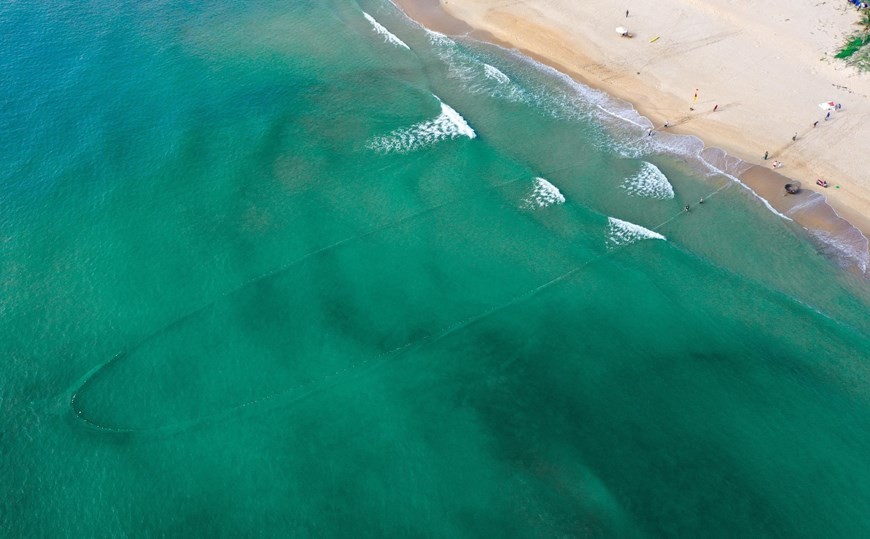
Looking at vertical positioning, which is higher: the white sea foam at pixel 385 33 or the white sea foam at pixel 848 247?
the white sea foam at pixel 385 33

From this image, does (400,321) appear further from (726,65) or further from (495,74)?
(726,65)

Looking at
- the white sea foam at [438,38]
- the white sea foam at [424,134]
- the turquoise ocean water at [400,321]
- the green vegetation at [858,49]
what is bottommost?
the turquoise ocean water at [400,321]

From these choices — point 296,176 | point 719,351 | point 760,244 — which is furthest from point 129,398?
point 760,244

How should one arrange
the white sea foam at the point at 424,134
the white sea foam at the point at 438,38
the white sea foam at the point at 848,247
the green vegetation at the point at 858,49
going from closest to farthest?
the white sea foam at the point at 848,247
the white sea foam at the point at 424,134
the green vegetation at the point at 858,49
the white sea foam at the point at 438,38

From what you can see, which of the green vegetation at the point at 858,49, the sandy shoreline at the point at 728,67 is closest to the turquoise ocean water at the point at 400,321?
the sandy shoreline at the point at 728,67

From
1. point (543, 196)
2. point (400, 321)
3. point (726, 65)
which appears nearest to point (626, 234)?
point (543, 196)

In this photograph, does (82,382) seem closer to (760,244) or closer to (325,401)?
(325,401)

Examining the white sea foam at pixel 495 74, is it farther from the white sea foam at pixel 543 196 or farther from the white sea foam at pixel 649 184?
the white sea foam at pixel 649 184
